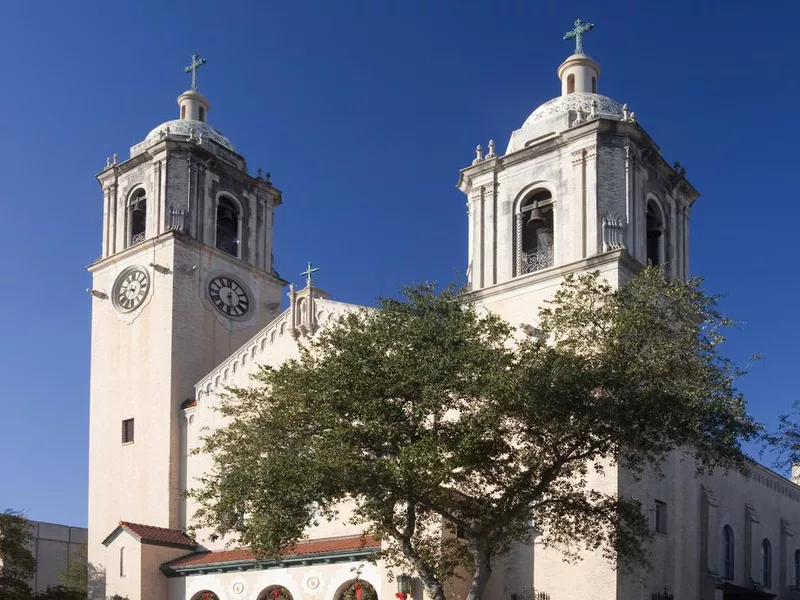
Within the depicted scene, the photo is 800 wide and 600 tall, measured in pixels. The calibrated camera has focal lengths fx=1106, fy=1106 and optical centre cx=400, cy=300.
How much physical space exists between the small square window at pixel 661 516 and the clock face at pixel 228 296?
19293 millimetres

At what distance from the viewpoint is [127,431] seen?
41969 millimetres

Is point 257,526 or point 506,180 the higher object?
point 506,180

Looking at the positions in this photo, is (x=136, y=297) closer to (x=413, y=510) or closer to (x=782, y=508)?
(x=413, y=510)

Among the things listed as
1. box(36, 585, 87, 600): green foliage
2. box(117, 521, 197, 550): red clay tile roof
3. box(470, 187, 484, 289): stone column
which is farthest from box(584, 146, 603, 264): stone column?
box(36, 585, 87, 600): green foliage

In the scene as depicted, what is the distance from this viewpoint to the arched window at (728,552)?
37625 millimetres

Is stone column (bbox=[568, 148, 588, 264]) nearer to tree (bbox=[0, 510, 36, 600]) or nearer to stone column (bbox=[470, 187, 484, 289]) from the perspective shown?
stone column (bbox=[470, 187, 484, 289])

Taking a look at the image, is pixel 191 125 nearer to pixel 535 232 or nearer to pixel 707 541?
pixel 535 232

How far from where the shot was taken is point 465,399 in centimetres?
2397

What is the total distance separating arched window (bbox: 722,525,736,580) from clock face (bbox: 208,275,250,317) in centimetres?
2004

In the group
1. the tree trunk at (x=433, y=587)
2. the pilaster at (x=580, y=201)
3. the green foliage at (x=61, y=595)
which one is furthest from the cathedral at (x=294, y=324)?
the tree trunk at (x=433, y=587)

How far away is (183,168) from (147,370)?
26.4 ft

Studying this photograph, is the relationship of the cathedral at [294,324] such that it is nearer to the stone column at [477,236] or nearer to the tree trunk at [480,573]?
the stone column at [477,236]

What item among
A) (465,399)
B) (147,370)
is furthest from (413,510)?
(147,370)

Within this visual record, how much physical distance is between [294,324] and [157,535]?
8.48m
